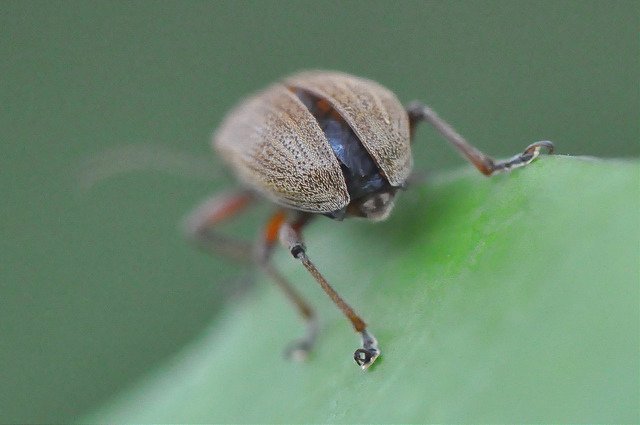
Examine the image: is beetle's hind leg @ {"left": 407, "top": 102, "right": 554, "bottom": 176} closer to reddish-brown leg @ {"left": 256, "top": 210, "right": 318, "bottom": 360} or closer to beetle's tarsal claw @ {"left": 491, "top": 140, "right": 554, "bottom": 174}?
beetle's tarsal claw @ {"left": 491, "top": 140, "right": 554, "bottom": 174}

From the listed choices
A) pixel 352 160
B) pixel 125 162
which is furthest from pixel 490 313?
pixel 125 162

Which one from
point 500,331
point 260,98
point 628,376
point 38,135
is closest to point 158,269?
point 38,135

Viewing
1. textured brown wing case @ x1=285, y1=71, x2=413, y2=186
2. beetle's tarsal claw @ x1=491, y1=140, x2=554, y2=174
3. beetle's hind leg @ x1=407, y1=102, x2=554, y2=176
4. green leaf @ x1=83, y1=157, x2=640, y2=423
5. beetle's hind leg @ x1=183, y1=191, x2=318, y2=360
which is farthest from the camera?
beetle's hind leg @ x1=183, y1=191, x2=318, y2=360

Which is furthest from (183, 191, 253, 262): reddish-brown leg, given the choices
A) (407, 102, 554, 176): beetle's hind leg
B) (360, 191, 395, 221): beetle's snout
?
(360, 191, 395, 221): beetle's snout

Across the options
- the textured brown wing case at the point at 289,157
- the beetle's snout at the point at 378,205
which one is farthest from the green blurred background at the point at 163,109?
the beetle's snout at the point at 378,205

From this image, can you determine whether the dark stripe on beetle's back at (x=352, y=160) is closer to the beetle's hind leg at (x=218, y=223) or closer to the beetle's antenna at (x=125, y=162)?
the beetle's hind leg at (x=218, y=223)

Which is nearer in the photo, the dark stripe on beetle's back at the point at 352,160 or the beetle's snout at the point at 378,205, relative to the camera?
the dark stripe on beetle's back at the point at 352,160

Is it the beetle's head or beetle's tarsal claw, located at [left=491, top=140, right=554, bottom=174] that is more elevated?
beetle's tarsal claw, located at [left=491, top=140, right=554, bottom=174]
